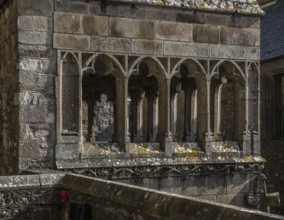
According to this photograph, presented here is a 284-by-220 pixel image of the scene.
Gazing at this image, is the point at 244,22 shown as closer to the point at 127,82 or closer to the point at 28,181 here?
the point at 127,82

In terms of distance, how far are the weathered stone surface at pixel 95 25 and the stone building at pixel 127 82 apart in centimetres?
1

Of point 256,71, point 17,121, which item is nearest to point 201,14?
point 256,71

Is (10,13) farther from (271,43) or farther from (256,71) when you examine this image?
(271,43)

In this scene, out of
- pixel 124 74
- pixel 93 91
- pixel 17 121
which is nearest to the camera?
pixel 17 121

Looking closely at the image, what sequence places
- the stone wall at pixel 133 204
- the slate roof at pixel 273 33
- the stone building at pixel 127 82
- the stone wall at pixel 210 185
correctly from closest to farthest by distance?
the stone wall at pixel 133 204, the stone building at pixel 127 82, the stone wall at pixel 210 185, the slate roof at pixel 273 33

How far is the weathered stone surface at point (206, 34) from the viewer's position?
8688mm

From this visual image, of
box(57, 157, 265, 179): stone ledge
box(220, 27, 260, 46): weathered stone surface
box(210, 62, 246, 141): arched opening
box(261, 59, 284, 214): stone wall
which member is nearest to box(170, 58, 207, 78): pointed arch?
box(210, 62, 246, 141): arched opening

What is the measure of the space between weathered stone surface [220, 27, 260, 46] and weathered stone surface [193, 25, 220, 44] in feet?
0.38

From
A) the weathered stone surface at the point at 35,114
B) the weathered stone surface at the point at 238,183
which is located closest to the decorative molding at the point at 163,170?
the weathered stone surface at the point at 238,183

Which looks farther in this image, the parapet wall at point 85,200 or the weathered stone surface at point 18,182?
the weathered stone surface at point 18,182

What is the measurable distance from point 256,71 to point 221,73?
23.1 inches

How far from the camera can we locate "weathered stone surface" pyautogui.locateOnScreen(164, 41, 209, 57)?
8.47 m

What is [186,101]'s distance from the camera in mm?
10078

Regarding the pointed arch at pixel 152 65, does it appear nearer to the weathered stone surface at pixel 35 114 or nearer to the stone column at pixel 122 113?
the stone column at pixel 122 113
